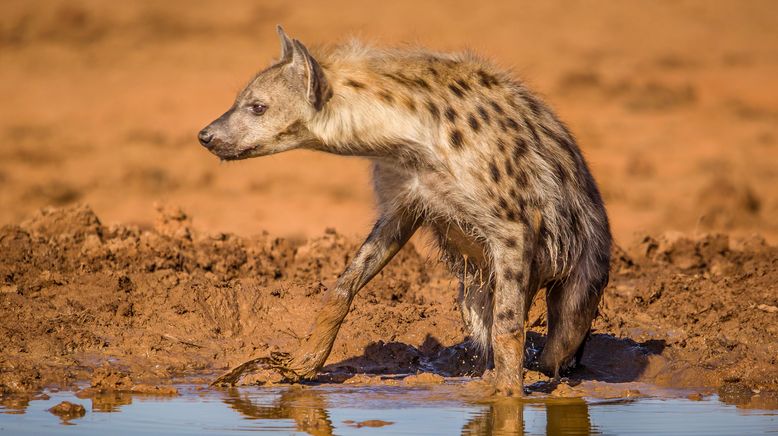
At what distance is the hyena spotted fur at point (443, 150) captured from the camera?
237 inches

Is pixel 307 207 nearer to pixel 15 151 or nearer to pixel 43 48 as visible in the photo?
pixel 15 151

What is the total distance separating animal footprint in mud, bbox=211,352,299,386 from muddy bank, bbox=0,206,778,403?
0.78 ft

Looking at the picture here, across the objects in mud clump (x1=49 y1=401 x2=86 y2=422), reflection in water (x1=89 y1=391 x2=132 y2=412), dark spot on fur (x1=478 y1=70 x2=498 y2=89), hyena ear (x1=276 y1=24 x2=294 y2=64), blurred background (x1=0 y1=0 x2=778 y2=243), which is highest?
blurred background (x1=0 y1=0 x2=778 y2=243)

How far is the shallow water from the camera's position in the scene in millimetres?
5434

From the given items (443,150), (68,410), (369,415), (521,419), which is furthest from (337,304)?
(68,410)

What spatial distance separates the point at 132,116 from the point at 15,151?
225 centimetres

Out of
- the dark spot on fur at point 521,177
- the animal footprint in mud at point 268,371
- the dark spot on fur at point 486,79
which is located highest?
the dark spot on fur at point 486,79

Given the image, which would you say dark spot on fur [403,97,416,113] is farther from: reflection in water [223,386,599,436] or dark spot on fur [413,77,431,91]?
reflection in water [223,386,599,436]

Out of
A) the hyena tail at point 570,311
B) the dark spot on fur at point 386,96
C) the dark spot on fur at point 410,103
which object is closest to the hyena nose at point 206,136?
Answer: the dark spot on fur at point 386,96

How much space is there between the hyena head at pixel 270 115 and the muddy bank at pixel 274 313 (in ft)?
4.36

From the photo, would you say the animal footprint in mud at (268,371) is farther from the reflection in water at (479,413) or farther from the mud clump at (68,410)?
the mud clump at (68,410)

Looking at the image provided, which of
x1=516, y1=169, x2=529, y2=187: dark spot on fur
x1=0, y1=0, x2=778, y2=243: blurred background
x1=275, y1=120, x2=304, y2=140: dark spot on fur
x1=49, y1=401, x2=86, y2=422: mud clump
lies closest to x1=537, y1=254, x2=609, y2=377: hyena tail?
x1=516, y1=169, x2=529, y2=187: dark spot on fur

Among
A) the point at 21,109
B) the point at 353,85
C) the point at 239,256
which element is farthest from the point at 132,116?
the point at 353,85

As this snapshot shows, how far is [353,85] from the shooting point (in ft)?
19.9
